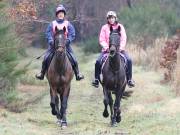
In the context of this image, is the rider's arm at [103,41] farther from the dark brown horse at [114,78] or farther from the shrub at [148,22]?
the shrub at [148,22]

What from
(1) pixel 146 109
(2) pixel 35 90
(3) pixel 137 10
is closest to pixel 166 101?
(1) pixel 146 109

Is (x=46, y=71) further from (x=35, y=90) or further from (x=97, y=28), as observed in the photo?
(x=97, y=28)

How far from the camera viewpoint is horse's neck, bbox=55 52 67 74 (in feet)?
49.9

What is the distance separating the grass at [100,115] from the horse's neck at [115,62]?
1.48 meters

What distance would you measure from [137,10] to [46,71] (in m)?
24.0

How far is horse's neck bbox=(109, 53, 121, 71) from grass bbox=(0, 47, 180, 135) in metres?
1.48

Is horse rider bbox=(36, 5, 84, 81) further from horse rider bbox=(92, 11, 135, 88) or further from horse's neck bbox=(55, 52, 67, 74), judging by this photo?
horse rider bbox=(92, 11, 135, 88)

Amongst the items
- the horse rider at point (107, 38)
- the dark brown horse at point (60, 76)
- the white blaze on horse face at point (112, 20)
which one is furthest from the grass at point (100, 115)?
the white blaze on horse face at point (112, 20)

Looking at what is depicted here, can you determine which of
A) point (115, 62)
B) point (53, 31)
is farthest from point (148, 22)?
point (53, 31)

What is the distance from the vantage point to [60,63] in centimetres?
1531

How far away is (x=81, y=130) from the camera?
14.2m

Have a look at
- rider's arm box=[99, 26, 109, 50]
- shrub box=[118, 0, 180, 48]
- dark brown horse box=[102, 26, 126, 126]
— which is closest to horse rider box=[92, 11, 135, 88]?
rider's arm box=[99, 26, 109, 50]

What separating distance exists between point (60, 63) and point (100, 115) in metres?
3.15

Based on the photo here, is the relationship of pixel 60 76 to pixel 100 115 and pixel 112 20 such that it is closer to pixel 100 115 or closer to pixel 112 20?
pixel 112 20
